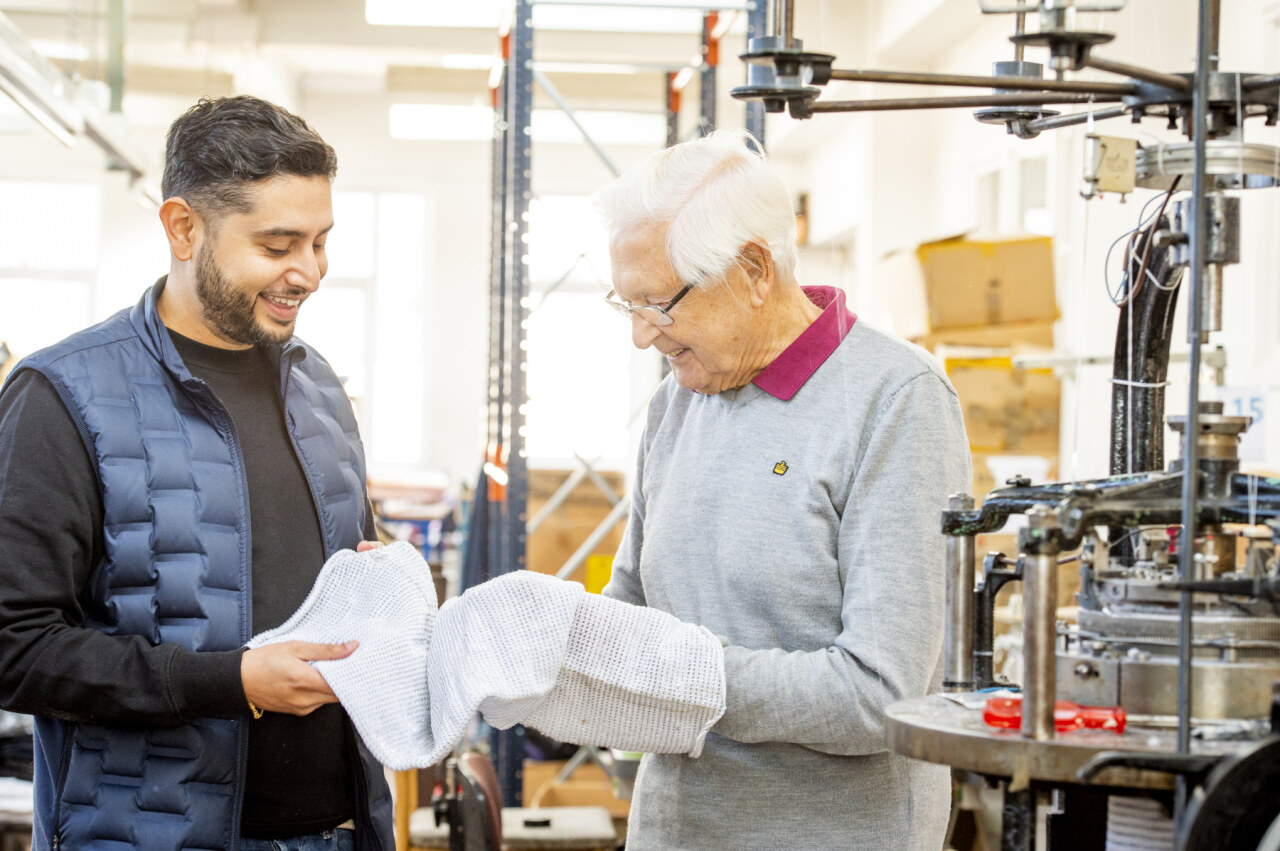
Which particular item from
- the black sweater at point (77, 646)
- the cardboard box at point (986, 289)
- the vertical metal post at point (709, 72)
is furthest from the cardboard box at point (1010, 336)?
the black sweater at point (77, 646)

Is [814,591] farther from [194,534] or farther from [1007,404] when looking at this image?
[1007,404]

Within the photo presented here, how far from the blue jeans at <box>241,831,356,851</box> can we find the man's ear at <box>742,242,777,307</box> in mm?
924

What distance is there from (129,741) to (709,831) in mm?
732

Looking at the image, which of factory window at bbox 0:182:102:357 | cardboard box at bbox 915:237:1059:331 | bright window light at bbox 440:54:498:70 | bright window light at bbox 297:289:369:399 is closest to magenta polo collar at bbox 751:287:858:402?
cardboard box at bbox 915:237:1059:331

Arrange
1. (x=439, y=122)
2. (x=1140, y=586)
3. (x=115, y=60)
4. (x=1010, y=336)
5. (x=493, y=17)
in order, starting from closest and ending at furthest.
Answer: (x=1140, y=586) < (x=1010, y=336) < (x=115, y=60) < (x=493, y=17) < (x=439, y=122)

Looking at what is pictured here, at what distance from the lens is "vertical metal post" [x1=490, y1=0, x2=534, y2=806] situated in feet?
12.9

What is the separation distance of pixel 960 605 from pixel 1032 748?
25 centimetres

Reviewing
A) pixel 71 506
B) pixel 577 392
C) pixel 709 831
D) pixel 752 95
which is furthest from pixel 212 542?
pixel 577 392

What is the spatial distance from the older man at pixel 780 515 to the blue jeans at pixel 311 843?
439 millimetres

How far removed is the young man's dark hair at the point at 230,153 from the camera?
1.75 metres

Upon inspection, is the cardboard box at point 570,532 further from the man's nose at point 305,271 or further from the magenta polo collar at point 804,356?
the magenta polo collar at point 804,356

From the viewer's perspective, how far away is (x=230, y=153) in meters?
1.74

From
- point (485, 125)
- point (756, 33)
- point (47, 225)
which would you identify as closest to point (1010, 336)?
point (756, 33)

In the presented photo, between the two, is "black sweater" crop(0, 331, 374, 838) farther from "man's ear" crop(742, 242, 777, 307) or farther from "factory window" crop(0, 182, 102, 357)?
"factory window" crop(0, 182, 102, 357)
